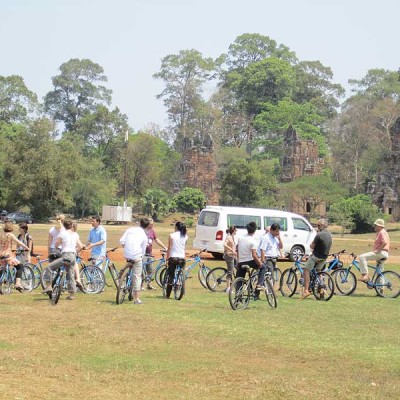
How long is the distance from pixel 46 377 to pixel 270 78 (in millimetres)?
94868

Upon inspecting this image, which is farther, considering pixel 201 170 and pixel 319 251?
pixel 201 170

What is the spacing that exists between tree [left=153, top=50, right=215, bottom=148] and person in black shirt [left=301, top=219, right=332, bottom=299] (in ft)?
268

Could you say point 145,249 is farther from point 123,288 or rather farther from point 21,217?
point 21,217

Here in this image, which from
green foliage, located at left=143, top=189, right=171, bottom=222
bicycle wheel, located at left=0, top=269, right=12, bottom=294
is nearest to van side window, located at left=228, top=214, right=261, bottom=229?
bicycle wheel, located at left=0, top=269, right=12, bottom=294

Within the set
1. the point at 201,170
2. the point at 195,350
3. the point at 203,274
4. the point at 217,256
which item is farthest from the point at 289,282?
the point at 201,170

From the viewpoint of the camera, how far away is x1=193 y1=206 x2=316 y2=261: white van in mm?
26672

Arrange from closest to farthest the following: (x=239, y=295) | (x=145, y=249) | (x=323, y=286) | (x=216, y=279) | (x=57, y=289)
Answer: (x=239, y=295) < (x=57, y=289) < (x=145, y=249) < (x=323, y=286) < (x=216, y=279)

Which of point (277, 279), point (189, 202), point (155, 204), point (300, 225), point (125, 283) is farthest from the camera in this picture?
point (189, 202)

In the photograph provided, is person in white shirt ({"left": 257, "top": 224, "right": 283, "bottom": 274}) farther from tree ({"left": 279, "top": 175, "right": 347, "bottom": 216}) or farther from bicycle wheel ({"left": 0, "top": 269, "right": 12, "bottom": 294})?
tree ({"left": 279, "top": 175, "right": 347, "bottom": 216})

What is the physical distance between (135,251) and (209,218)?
1220 centimetres

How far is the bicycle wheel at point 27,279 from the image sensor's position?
55.4ft

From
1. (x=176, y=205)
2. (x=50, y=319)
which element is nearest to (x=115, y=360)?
(x=50, y=319)

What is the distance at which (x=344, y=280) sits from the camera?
17.5m

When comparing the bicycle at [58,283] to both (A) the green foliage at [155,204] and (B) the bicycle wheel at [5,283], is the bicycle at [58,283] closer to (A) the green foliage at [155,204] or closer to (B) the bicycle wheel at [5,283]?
(B) the bicycle wheel at [5,283]
